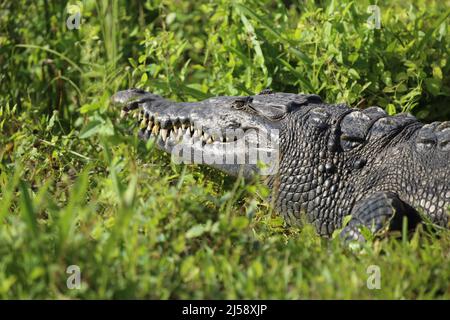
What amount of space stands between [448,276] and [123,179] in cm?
167

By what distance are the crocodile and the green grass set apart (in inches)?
6.6

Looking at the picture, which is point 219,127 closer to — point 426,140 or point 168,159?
point 168,159

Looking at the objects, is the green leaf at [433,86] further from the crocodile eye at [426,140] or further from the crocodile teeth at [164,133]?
the crocodile teeth at [164,133]

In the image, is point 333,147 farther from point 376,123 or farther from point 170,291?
point 170,291

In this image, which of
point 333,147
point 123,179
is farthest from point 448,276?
point 123,179

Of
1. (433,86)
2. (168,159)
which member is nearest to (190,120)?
(168,159)

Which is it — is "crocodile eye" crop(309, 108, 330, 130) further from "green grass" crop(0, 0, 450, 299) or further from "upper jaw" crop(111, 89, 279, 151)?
"green grass" crop(0, 0, 450, 299)

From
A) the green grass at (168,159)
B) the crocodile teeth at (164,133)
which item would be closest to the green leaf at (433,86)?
the green grass at (168,159)

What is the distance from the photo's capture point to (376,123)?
447 cm

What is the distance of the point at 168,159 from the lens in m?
5.00

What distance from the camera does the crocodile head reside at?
4641 mm

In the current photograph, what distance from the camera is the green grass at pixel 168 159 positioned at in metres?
3.01

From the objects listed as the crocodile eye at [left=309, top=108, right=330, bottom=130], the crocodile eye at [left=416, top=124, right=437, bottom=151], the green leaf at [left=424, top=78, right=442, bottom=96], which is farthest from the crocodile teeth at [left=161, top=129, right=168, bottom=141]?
the green leaf at [left=424, top=78, right=442, bottom=96]

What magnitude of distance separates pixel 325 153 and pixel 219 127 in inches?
28.4
